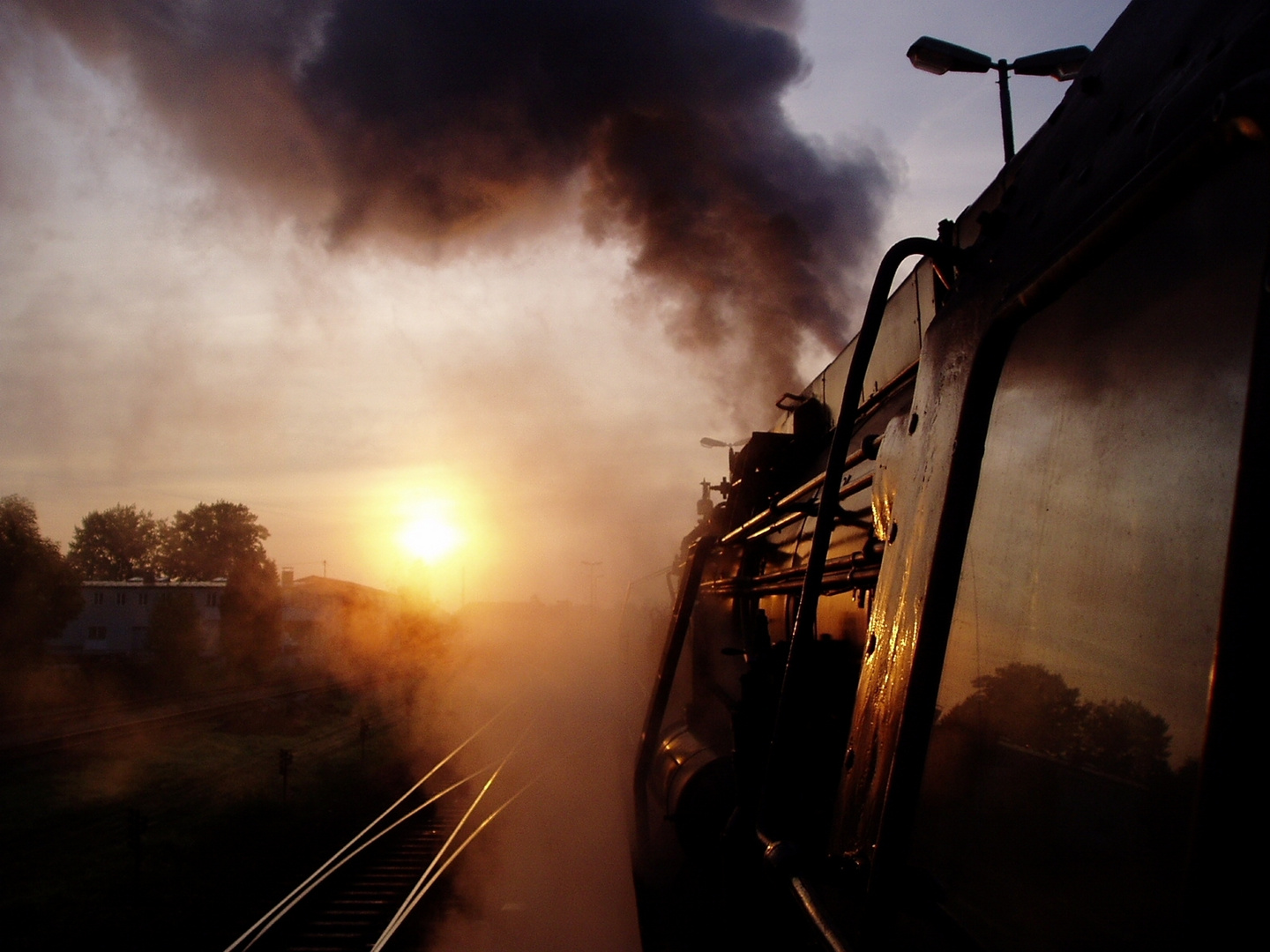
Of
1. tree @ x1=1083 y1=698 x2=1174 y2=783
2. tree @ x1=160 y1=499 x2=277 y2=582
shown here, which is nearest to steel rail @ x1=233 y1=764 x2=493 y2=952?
tree @ x1=1083 y1=698 x2=1174 y2=783

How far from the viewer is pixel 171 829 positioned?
41.1 ft

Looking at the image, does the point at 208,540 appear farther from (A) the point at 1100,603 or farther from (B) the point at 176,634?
(A) the point at 1100,603

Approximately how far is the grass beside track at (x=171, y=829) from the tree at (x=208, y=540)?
6655 centimetres

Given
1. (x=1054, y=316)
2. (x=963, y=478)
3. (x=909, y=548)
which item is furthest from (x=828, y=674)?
(x=1054, y=316)

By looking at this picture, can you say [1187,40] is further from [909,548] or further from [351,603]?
[351,603]

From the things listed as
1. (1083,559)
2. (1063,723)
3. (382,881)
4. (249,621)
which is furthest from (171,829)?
(249,621)

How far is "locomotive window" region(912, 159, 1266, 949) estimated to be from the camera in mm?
1189

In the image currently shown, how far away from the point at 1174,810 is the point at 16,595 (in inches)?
1487

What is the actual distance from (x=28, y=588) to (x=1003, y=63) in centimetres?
3547

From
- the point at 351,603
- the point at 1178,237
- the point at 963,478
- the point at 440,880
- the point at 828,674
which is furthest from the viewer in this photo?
the point at 351,603

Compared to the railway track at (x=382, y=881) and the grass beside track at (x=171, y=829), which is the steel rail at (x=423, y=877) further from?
the grass beside track at (x=171, y=829)

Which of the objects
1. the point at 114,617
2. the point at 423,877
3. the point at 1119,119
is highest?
the point at 1119,119

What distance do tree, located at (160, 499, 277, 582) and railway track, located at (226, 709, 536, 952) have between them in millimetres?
74481

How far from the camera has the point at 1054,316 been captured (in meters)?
1.77
